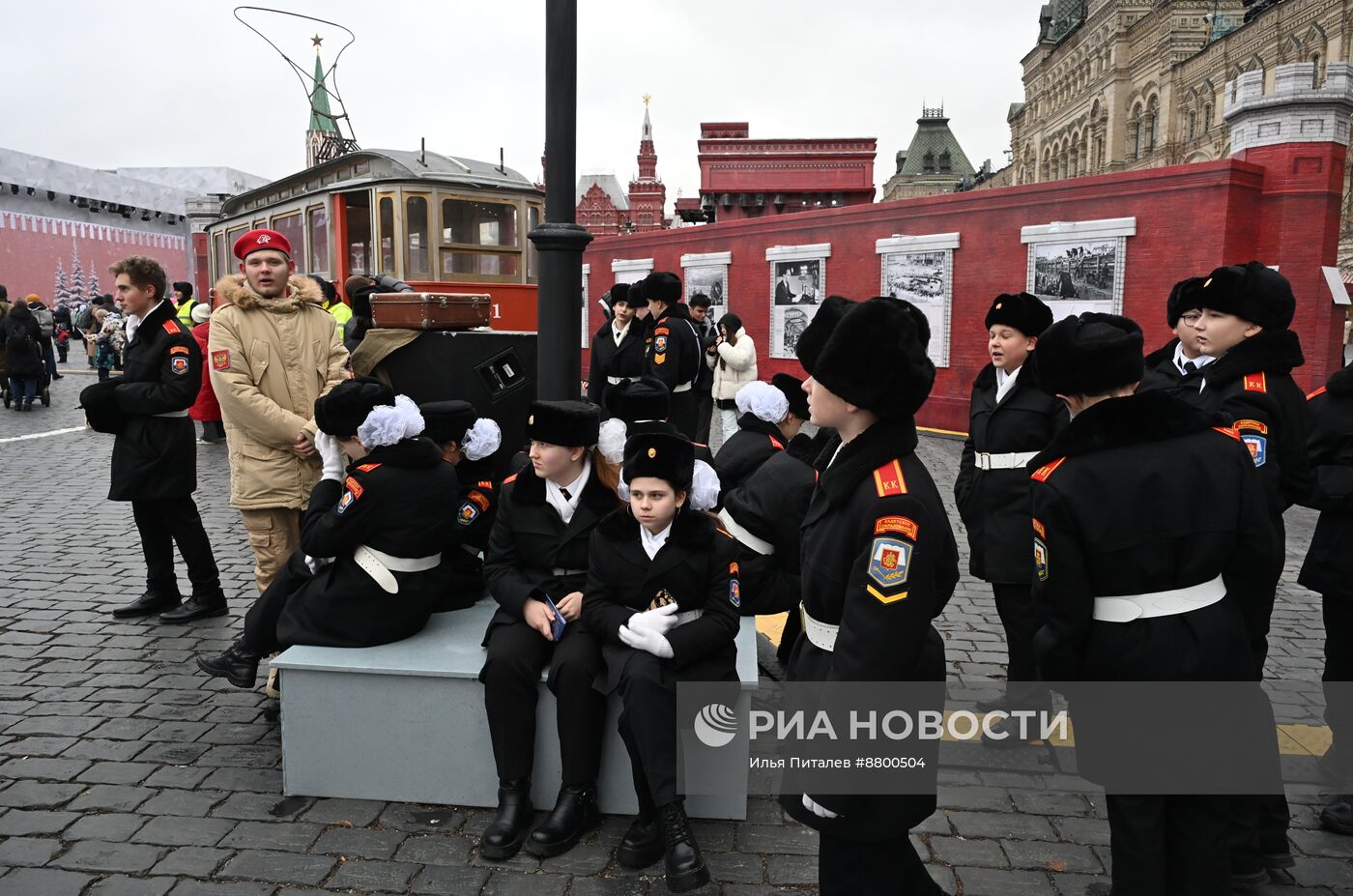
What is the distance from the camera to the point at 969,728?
14.0 feet

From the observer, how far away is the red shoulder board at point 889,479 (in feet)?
7.60

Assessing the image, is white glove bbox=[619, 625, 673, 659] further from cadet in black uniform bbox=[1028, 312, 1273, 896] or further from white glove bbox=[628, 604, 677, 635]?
cadet in black uniform bbox=[1028, 312, 1273, 896]

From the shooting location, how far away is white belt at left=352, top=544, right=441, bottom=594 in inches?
145

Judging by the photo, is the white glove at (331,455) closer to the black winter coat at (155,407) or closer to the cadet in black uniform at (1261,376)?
the black winter coat at (155,407)

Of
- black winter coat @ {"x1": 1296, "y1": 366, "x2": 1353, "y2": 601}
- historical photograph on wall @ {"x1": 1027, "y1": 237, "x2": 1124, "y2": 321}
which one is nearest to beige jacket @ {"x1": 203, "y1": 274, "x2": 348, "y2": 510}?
black winter coat @ {"x1": 1296, "y1": 366, "x2": 1353, "y2": 601}

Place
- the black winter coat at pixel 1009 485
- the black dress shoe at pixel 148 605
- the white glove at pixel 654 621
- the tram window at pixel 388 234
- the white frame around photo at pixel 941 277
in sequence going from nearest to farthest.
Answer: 1. the white glove at pixel 654 621
2. the black winter coat at pixel 1009 485
3. the black dress shoe at pixel 148 605
4. the tram window at pixel 388 234
5. the white frame around photo at pixel 941 277

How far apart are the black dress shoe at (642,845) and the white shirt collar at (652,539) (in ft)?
2.99

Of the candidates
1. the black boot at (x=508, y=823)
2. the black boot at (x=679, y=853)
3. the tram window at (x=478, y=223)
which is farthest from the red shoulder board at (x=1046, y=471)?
the tram window at (x=478, y=223)

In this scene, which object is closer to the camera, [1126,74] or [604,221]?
[604,221]

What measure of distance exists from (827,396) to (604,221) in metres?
50.4

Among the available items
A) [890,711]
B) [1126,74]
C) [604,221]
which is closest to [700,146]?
[604,221]

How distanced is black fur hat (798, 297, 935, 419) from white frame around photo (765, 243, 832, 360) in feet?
49.2

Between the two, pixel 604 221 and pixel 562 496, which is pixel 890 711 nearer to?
pixel 562 496

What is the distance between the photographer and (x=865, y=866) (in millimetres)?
2424
